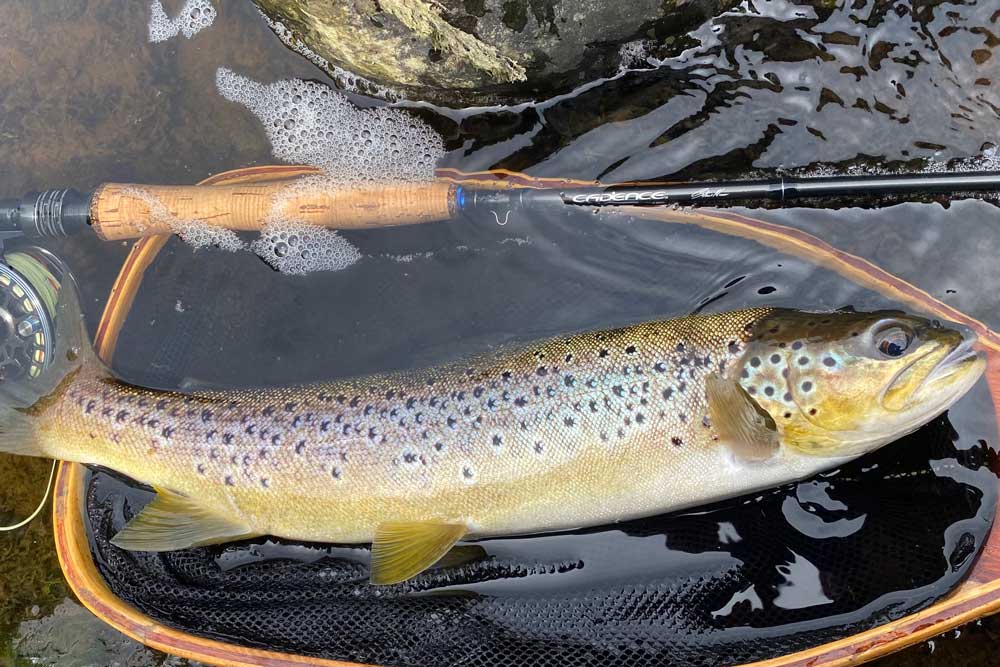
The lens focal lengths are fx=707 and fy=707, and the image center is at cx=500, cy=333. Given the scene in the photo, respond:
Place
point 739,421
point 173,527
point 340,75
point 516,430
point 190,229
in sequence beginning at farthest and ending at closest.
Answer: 1. point 340,75
2. point 190,229
3. point 173,527
4. point 516,430
5. point 739,421

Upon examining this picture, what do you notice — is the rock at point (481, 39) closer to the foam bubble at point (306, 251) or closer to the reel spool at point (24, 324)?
the foam bubble at point (306, 251)

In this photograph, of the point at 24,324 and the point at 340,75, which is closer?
the point at 24,324

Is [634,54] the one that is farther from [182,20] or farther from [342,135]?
[182,20]

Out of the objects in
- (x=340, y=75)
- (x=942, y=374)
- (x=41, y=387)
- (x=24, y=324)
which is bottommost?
(x=41, y=387)

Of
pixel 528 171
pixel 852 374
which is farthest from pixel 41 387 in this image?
pixel 852 374

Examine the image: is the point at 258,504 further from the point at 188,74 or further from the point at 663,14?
the point at 663,14

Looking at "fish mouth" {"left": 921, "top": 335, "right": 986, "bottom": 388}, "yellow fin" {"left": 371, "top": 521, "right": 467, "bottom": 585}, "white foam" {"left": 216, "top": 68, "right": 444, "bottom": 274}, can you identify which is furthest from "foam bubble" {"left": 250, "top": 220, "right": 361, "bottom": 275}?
"fish mouth" {"left": 921, "top": 335, "right": 986, "bottom": 388}
